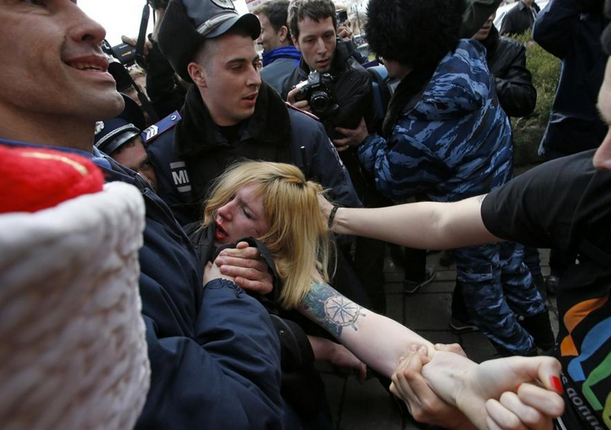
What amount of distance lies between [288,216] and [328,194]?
1.79 feet

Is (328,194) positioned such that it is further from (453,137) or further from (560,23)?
(560,23)

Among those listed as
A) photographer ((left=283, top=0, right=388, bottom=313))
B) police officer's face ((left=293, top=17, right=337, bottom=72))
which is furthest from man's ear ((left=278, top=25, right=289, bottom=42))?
police officer's face ((left=293, top=17, right=337, bottom=72))

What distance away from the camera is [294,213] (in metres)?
1.88

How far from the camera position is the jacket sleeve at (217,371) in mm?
795

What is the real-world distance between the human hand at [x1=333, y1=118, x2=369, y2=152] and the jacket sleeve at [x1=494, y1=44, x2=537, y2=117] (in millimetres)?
1117

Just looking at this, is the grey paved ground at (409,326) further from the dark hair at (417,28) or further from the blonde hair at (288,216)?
the dark hair at (417,28)

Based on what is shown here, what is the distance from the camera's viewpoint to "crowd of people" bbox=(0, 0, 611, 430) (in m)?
0.97

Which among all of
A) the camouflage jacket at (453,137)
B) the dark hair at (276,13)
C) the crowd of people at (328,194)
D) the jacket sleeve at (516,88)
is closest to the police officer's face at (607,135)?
the crowd of people at (328,194)

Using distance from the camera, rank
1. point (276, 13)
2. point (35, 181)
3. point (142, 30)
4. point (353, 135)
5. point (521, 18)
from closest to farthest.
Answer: point (35, 181) < point (353, 135) < point (142, 30) < point (276, 13) < point (521, 18)

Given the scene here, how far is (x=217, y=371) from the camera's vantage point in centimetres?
91

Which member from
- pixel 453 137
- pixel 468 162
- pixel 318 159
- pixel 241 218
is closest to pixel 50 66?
pixel 241 218

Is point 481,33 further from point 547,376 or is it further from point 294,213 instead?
point 547,376

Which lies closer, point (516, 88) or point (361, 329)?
point (361, 329)

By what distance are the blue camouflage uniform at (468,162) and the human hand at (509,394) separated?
145 cm
